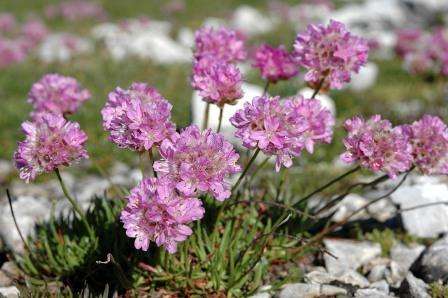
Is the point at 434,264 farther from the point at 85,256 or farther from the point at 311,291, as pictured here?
the point at 85,256

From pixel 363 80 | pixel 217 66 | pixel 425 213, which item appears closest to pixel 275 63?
→ pixel 217 66

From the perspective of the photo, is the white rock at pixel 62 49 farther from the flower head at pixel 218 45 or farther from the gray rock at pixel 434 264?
the gray rock at pixel 434 264

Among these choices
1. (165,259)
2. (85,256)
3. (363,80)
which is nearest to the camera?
(165,259)

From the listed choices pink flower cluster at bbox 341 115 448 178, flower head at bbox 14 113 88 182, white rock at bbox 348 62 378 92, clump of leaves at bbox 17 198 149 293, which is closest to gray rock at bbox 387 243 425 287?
pink flower cluster at bbox 341 115 448 178

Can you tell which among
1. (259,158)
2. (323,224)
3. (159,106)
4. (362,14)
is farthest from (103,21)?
(159,106)

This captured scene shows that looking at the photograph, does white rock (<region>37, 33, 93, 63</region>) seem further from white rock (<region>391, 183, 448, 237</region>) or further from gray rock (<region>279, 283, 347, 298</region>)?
gray rock (<region>279, 283, 347, 298</region>)
